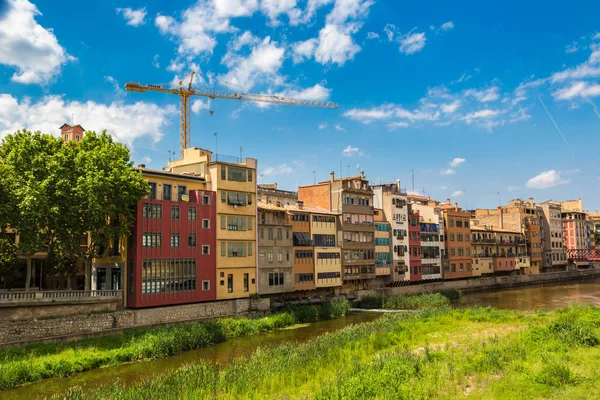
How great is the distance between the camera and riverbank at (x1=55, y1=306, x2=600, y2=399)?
75.6 feet

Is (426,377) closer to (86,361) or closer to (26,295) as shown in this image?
(86,361)

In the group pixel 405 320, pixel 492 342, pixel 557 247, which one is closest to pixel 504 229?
pixel 557 247

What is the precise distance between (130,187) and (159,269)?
8.88m

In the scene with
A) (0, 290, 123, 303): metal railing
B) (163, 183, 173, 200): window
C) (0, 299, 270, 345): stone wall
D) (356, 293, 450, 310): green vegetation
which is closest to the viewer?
(0, 299, 270, 345): stone wall

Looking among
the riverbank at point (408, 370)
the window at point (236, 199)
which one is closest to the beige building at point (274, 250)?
the window at point (236, 199)

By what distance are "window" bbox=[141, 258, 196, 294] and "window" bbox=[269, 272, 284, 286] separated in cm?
1079

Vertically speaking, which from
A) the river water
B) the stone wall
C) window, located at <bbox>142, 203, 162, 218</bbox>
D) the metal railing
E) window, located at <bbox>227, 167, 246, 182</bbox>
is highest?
window, located at <bbox>227, 167, 246, 182</bbox>

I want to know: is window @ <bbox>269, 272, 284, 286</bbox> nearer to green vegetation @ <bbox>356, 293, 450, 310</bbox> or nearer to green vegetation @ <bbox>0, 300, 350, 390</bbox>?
green vegetation @ <bbox>0, 300, 350, 390</bbox>

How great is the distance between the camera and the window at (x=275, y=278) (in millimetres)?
57812

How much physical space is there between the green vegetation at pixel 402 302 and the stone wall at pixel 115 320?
58.5 ft

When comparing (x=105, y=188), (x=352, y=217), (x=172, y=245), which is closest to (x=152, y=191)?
(x=172, y=245)

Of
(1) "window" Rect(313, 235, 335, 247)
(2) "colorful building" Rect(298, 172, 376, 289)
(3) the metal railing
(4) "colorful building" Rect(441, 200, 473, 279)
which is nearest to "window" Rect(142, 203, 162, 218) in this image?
(3) the metal railing

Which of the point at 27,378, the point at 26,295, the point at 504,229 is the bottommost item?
the point at 27,378

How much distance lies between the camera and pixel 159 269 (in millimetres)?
46875
